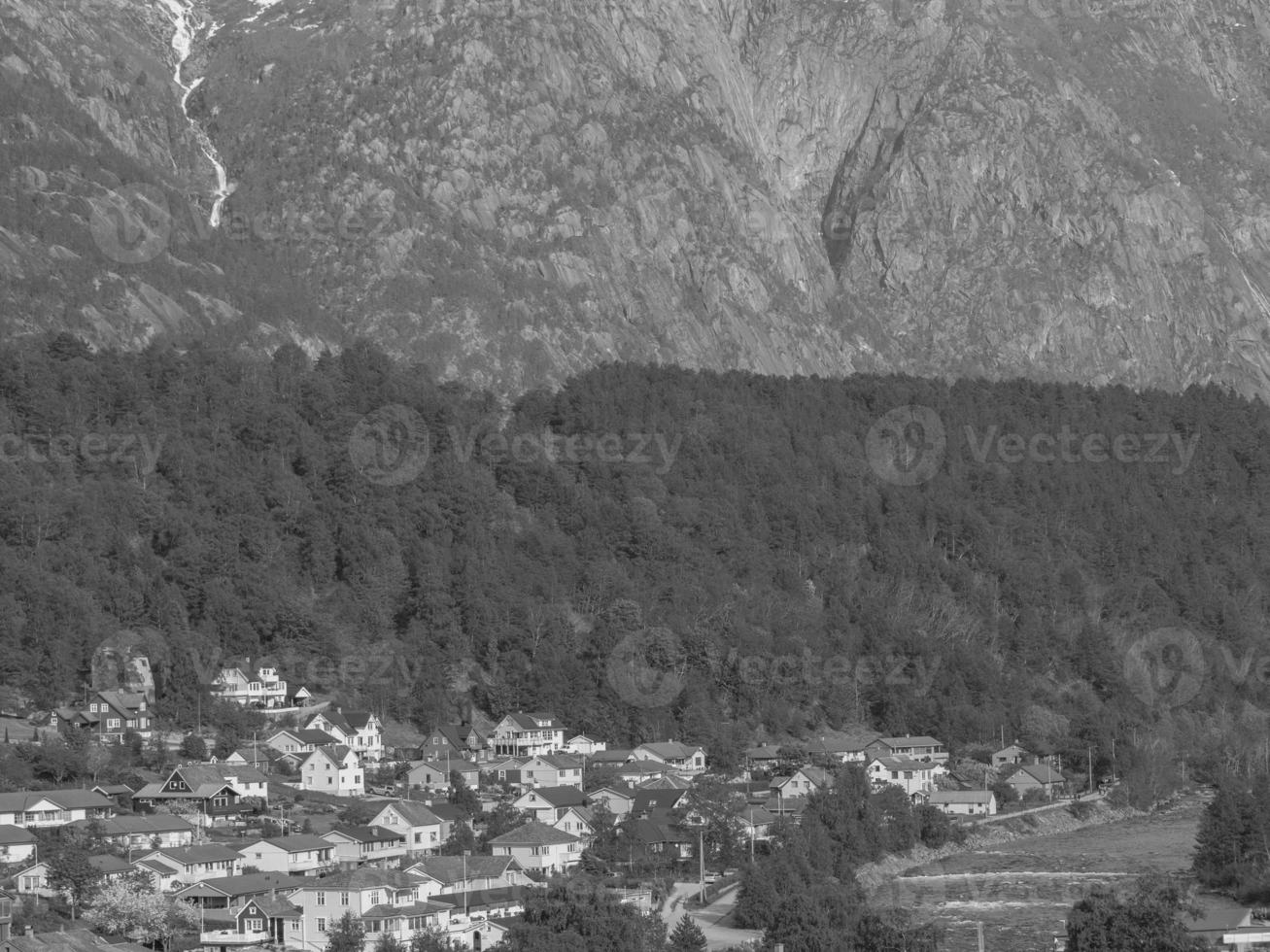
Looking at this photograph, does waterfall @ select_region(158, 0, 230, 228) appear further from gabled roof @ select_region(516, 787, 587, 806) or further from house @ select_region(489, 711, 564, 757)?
gabled roof @ select_region(516, 787, 587, 806)

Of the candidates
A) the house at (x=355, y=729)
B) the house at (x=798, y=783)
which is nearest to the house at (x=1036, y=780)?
the house at (x=798, y=783)

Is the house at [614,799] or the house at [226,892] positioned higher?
the house at [614,799]

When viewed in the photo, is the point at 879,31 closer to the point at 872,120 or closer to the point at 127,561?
the point at 872,120

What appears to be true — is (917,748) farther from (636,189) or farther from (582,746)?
(636,189)

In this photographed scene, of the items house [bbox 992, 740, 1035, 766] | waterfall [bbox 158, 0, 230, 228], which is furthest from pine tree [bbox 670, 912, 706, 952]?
waterfall [bbox 158, 0, 230, 228]

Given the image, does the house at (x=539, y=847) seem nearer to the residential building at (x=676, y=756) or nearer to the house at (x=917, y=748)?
the residential building at (x=676, y=756)

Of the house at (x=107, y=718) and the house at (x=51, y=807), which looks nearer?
the house at (x=51, y=807)

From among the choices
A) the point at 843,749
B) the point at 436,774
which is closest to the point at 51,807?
the point at 436,774
